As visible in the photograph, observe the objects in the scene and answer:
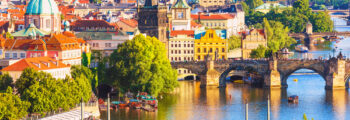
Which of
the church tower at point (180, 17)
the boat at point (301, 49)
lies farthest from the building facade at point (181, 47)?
the boat at point (301, 49)

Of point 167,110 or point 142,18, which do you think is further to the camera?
point 142,18

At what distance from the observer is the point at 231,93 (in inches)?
4437

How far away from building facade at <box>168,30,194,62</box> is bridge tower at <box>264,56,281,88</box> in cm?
1587

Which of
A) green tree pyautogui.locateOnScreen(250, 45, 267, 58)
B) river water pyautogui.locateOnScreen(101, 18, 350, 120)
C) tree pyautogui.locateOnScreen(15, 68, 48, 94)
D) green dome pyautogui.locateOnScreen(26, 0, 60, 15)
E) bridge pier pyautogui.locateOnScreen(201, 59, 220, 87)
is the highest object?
green dome pyautogui.locateOnScreen(26, 0, 60, 15)

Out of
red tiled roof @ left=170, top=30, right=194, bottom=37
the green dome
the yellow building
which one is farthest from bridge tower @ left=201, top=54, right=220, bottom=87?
the green dome

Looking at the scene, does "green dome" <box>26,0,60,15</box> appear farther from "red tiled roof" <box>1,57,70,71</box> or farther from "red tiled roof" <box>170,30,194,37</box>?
"red tiled roof" <box>1,57,70,71</box>

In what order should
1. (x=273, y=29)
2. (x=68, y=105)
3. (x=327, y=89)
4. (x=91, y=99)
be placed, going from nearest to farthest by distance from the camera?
(x=68, y=105) → (x=91, y=99) → (x=327, y=89) → (x=273, y=29)

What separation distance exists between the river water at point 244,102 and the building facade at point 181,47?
9.00 m

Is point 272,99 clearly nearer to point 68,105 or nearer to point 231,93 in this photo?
point 231,93

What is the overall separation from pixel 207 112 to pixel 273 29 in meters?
68.0

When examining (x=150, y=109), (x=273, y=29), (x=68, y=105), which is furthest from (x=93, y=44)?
(x=273, y=29)

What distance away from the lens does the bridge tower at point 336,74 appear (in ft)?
377

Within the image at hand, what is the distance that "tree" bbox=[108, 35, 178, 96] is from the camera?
105m

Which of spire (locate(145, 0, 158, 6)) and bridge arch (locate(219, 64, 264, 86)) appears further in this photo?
spire (locate(145, 0, 158, 6))
